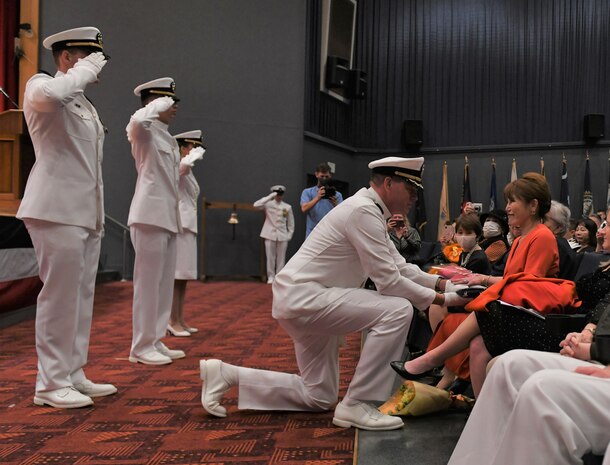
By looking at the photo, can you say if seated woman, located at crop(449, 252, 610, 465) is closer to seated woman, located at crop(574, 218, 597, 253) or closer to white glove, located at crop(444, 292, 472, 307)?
white glove, located at crop(444, 292, 472, 307)

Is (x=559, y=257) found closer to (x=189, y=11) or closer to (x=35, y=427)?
(x=35, y=427)

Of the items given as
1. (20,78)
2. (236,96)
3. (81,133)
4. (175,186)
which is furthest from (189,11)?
(81,133)

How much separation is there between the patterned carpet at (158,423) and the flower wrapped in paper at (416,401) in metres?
0.28

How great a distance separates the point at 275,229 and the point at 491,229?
5.97m

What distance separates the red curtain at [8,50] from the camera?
895 centimetres

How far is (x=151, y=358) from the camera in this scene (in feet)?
12.5

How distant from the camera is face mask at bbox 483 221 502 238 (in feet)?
12.9

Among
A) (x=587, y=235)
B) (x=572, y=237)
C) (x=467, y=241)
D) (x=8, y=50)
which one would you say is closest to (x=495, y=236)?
(x=467, y=241)

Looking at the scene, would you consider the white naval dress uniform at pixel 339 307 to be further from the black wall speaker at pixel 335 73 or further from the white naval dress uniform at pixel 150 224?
the black wall speaker at pixel 335 73

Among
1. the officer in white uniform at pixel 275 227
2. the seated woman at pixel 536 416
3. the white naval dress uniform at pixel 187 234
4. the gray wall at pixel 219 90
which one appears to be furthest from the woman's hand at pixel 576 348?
the gray wall at pixel 219 90

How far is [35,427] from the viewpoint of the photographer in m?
2.55

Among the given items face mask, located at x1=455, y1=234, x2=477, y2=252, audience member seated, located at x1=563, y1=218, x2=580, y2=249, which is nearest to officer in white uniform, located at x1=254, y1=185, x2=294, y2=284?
audience member seated, located at x1=563, y1=218, x2=580, y2=249

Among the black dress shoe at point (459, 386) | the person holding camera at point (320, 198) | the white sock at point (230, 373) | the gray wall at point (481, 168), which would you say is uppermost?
the gray wall at point (481, 168)

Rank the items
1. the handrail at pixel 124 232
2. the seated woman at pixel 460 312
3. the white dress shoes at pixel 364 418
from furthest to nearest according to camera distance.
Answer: the handrail at pixel 124 232
the seated woman at pixel 460 312
the white dress shoes at pixel 364 418
